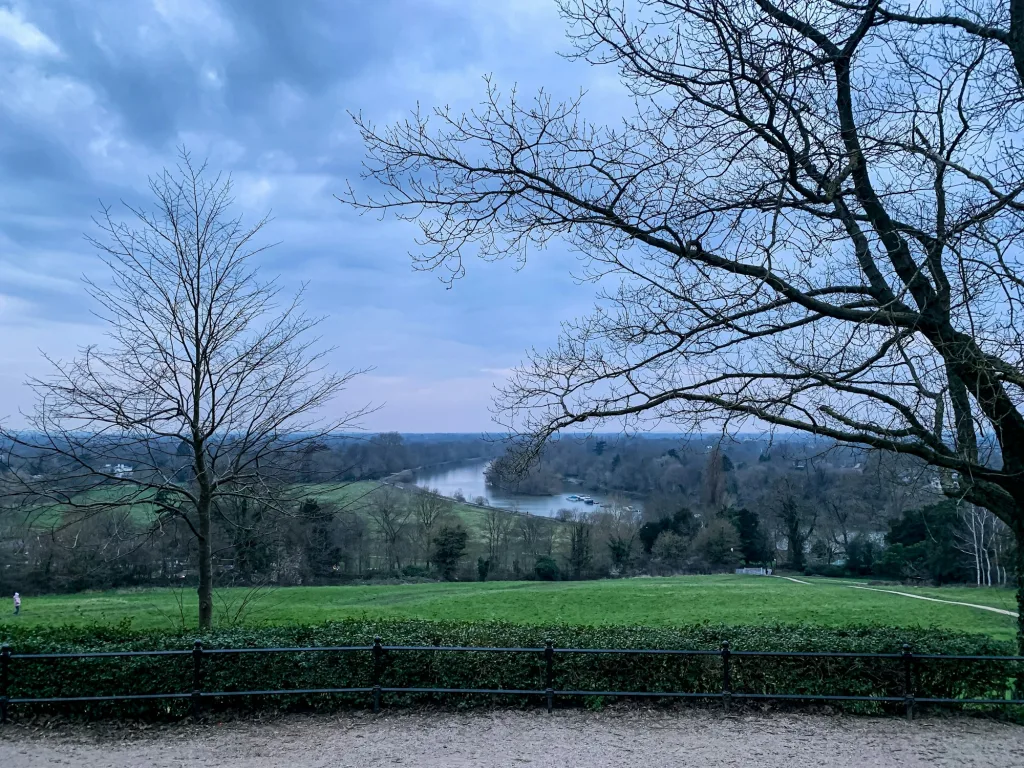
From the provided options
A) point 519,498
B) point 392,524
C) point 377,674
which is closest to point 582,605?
point 392,524

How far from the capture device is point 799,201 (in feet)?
20.9

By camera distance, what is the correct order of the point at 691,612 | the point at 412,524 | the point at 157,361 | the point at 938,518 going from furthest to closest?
the point at 412,524 < the point at 938,518 < the point at 691,612 < the point at 157,361

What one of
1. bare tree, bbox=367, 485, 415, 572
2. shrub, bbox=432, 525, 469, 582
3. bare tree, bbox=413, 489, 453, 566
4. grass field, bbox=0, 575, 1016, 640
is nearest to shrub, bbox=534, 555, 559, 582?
shrub, bbox=432, 525, 469, 582

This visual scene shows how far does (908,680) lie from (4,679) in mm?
9500

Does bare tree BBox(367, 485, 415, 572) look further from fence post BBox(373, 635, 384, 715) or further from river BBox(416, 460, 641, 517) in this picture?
fence post BBox(373, 635, 384, 715)

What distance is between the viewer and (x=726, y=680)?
23.0 feet

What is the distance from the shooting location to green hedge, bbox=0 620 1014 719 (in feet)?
22.9

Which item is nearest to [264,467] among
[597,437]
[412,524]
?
[597,437]

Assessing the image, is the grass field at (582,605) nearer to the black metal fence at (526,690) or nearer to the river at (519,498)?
the black metal fence at (526,690)

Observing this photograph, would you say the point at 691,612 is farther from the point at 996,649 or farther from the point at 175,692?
the point at 175,692

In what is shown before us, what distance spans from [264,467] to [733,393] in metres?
6.82

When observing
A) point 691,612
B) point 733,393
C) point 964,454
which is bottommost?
point 691,612

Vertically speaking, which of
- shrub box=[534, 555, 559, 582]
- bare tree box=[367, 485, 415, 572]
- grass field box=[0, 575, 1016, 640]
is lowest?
shrub box=[534, 555, 559, 582]

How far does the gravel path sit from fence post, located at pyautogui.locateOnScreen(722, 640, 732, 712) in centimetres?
23
